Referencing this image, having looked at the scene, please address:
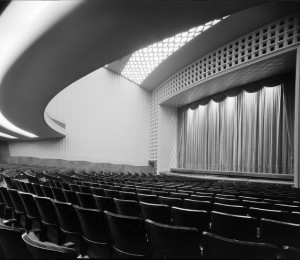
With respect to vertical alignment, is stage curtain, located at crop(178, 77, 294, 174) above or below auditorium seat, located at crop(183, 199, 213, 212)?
above

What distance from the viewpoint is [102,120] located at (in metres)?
19.7

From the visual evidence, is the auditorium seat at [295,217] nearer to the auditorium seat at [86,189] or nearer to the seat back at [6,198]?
the auditorium seat at [86,189]

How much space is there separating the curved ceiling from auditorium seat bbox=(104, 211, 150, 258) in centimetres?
333

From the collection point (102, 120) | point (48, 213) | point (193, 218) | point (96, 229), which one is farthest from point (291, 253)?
point (102, 120)

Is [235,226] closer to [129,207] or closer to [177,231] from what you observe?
[177,231]

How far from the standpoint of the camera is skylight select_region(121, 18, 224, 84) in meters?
12.9

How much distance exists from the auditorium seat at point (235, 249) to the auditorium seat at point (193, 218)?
76 cm

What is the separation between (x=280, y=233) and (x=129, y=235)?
1290 millimetres

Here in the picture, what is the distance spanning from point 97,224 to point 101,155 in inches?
682

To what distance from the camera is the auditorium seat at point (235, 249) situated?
1507 millimetres

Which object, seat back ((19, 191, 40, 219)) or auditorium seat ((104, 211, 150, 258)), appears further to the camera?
seat back ((19, 191, 40, 219))

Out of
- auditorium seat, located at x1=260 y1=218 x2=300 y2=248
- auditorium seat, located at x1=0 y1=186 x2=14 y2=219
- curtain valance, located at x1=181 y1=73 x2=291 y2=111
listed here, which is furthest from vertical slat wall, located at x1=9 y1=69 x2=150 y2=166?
auditorium seat, located at x1=260 y1=218 x2=300 y2=248

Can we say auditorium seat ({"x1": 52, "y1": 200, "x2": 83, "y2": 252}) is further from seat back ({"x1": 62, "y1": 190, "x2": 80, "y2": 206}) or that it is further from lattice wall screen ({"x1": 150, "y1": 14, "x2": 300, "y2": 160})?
lattice wall screen ({"x1": 150, "y1": 14, "x2": 300, "y2": 160})

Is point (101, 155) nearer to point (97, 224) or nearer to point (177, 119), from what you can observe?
point (177, 119)
